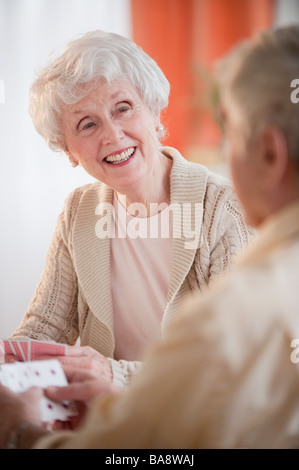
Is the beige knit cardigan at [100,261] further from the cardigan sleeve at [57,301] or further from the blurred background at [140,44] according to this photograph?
the blurred background at [140,44]

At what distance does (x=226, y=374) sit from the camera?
0.79 metres

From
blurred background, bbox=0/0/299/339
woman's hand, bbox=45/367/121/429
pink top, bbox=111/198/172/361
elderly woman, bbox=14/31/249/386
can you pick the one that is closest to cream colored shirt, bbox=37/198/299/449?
woman's hand, bbox=45/367/121/429

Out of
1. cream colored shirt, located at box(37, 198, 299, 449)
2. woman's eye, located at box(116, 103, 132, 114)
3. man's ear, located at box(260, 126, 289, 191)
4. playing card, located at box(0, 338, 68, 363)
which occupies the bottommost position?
playing card, located at box(0, 338, 68, 363)

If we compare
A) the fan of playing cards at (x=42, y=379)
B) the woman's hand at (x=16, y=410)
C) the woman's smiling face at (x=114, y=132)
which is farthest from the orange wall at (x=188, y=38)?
the woman's hand at (x=16, y=410)

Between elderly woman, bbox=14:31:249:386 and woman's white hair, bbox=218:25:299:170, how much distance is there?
0.93 metres

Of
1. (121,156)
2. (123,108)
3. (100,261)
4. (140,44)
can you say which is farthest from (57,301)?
(140,44)

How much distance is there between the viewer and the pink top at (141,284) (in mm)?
1962

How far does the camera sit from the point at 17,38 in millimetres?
3240

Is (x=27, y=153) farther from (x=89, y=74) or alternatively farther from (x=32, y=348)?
(x=32, y=348)

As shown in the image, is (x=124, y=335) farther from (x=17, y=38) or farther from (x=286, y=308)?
(x=17, y=38)

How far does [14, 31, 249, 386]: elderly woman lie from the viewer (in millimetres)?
1843

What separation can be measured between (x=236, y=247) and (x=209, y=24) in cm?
191

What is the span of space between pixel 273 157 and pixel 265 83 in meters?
0.12

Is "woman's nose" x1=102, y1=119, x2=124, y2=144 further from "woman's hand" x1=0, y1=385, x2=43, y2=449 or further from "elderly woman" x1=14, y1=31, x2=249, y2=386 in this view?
"woman's hand" x1=0, y1=385, x2=43, y2=449
